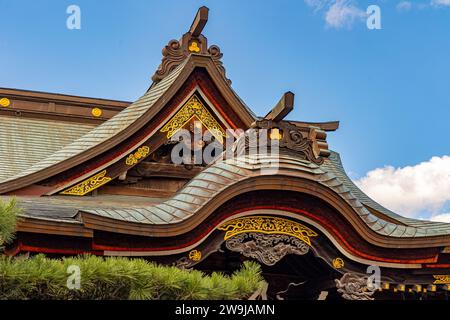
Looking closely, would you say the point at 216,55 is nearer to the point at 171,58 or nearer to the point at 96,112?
the point at 171,58

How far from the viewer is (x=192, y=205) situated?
8.22 meters

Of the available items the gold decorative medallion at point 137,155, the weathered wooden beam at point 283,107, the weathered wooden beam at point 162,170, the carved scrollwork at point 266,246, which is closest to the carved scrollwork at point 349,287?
the carved scrollwork at point 266,246

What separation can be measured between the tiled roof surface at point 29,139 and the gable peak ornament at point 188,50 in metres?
2.37

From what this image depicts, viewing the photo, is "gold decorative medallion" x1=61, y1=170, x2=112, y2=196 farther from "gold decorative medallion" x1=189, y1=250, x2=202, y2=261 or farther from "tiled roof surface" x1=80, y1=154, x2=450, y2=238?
"gold decorative medallion" x1=189, y1=250, x2=202, y2=261

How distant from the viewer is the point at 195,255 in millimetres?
8344

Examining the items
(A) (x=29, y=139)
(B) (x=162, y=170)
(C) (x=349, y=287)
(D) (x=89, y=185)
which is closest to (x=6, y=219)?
(D) (x=89, y=185)

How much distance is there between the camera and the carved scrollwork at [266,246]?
8469mm

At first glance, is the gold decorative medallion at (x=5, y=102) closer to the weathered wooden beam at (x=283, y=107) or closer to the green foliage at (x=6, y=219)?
the weathered wooden beam at (x=283, y=107)

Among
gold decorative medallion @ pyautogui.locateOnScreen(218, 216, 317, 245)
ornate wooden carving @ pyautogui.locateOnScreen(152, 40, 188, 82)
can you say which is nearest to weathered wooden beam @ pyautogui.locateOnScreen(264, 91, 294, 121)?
gold decorative medallion @ pyautogui.locateOnScreen(218, 216, 317, 245)

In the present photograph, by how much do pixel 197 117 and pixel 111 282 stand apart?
18.5 feet

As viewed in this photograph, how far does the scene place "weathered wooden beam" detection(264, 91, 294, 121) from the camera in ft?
27.3

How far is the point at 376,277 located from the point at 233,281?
3.72 meters

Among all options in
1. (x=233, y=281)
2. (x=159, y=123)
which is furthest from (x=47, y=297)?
(x=159, y=123)

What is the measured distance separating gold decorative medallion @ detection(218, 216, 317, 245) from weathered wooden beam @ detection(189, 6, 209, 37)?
147 inches
